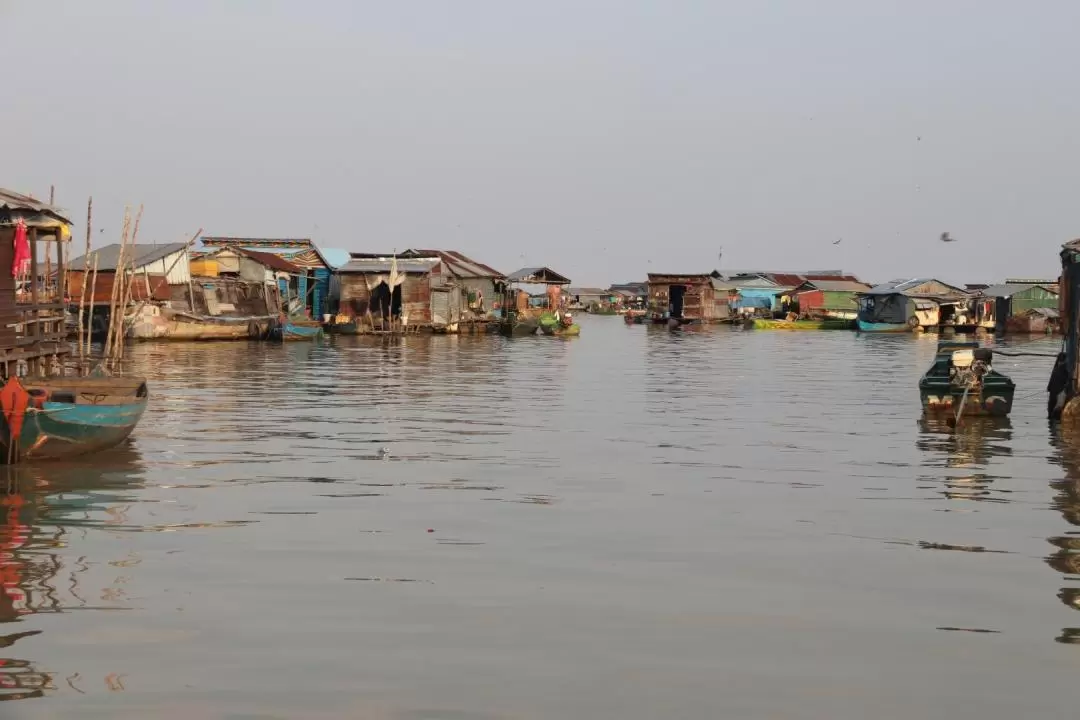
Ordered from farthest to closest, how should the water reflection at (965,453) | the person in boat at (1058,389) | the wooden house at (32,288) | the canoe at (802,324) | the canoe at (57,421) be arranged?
the canoe at (802,324) < the person in boat at (1058,389) < the wooden house at (32,288) < the canoe at (57,421) < the water reflection at (965,453)

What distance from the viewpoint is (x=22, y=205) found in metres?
15.1

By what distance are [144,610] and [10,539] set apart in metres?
2.80

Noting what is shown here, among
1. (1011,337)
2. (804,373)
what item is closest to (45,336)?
(804,373)

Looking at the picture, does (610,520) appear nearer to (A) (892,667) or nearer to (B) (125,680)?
(A) (892,667)

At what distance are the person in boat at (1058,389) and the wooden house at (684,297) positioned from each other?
58.6 metres

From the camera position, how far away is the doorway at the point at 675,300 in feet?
266

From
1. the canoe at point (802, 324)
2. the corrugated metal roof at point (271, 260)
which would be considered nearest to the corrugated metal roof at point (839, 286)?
the canoe at point (802, 324)

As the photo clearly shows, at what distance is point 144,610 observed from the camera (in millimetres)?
7812

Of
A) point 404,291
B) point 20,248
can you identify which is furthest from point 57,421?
point 404,291

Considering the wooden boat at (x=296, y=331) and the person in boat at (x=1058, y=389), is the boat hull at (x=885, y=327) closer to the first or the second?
the wooden boat at (x=296, y=331)

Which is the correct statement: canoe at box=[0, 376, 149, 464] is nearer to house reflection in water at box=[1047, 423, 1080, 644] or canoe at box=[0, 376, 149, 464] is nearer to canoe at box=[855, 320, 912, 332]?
house reflection in water at box=[1047, 423, 1080, 644]

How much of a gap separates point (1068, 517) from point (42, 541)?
31.3ft

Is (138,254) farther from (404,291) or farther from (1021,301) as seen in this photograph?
(1021,301)

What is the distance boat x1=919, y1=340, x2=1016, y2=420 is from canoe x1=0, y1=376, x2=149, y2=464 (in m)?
12.9
